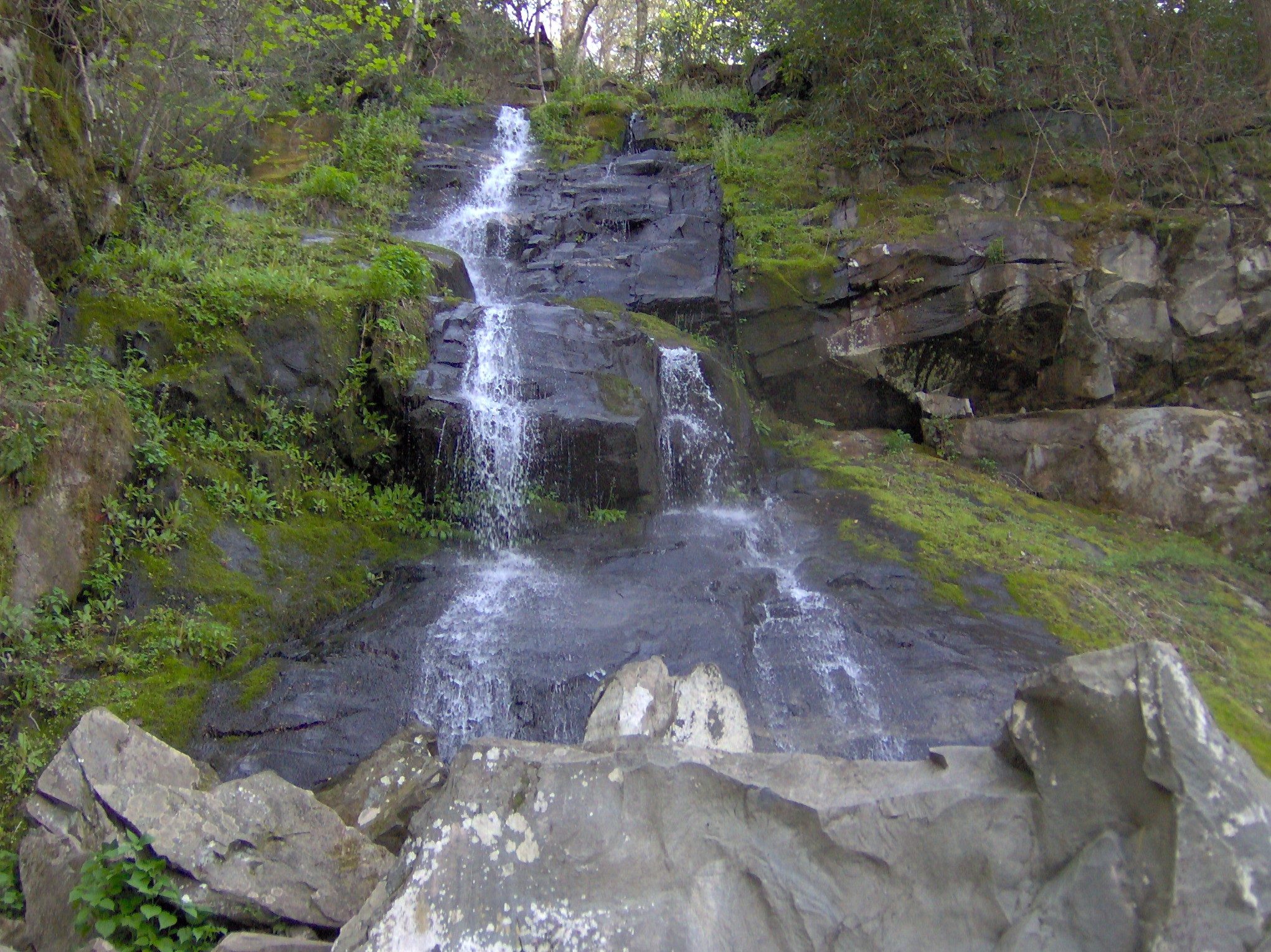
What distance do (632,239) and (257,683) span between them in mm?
8892

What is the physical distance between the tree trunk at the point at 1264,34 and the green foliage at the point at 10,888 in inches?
601

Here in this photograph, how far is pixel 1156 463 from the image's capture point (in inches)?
358

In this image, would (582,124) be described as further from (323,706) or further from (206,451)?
(323,706)

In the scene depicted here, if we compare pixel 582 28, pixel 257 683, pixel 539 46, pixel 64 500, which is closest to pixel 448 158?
pixel 539 46

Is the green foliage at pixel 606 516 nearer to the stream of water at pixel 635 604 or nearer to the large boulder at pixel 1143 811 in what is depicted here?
the stream of water at pixel 635 604

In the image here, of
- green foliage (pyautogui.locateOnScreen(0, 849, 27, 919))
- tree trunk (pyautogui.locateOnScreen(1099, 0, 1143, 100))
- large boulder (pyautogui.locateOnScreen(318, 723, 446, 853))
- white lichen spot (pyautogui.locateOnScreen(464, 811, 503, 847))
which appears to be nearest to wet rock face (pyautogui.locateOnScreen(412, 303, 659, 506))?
large boulder (pyautogui.locateOnScreen(318, 723, 446, 853))

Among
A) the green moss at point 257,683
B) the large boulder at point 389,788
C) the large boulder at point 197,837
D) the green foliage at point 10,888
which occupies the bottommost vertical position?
the green foliage at point 10,888

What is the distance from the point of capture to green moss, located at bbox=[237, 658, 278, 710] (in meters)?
5.36

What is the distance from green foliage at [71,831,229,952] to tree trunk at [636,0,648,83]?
64.8ft

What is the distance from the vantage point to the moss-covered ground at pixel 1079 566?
20.1ft

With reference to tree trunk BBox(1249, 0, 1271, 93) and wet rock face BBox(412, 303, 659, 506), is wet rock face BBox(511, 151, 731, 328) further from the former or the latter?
tree trunk BBox(1249, 0, 1271, 93)

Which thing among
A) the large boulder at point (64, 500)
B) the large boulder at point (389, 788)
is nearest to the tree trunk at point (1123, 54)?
the large boulder at point (389, 788)

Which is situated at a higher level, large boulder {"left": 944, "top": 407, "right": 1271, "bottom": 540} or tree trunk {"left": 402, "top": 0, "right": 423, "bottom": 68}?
tree trunk {"left": 402, "top": 0, "right": 423, "bottom": 68}

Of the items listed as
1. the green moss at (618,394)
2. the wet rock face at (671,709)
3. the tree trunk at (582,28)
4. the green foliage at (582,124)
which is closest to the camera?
the wet rock face at (671,709)
